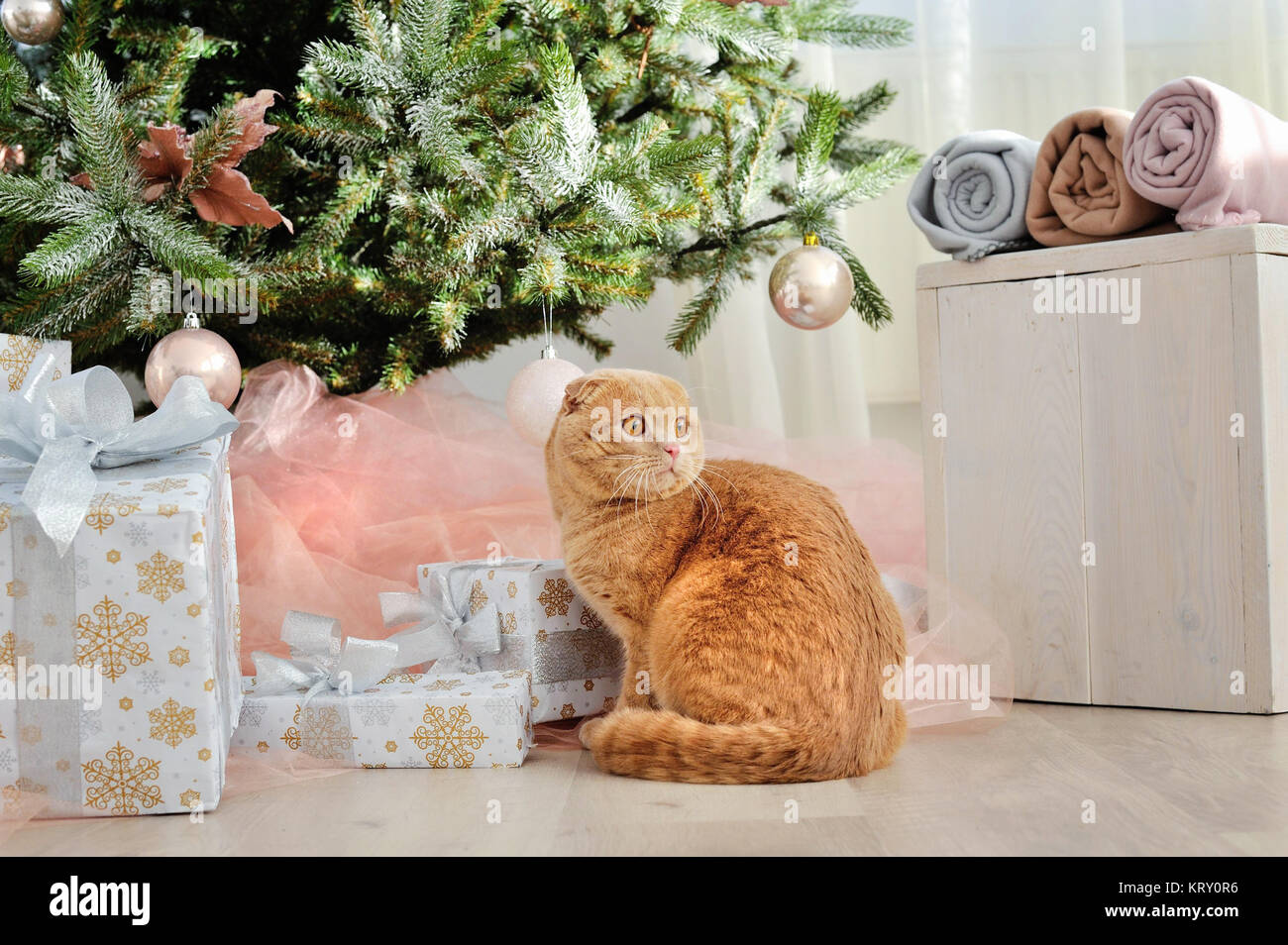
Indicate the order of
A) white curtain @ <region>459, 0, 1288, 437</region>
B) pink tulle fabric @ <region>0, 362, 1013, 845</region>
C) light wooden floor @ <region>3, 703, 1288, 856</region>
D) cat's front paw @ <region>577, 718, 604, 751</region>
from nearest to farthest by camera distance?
light wooden floor @ <region>3, 703, 1288, 856</region>
cat's front paw @ <region>577, 718, 604, 751</region>
pink tulle fabric @ <region>0, 362, 1013, 845</region>
white curtain @ <region>459, 0, 1288, 437</region>

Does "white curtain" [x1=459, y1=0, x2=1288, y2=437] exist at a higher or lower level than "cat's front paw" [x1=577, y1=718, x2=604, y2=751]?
higher

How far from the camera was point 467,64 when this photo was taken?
1211mm

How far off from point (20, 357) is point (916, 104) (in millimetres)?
1682

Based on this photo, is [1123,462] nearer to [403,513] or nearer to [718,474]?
[718,474]

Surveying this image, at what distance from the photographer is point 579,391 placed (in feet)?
3.42

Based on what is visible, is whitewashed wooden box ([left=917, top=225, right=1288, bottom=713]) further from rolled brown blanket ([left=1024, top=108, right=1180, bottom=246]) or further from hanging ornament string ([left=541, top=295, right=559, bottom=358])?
hanging ornament string ([left=541, top=295, right=559, bottom=358])

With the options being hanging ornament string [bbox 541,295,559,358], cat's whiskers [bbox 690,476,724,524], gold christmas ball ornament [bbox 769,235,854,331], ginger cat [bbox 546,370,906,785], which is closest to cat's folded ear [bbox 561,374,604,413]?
ginger cat [bbox 546,370,906,785]

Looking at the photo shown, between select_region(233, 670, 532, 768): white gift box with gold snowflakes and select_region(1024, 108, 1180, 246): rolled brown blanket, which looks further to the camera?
select_region(1024, 108, 1180, 246): rolled brown blanket

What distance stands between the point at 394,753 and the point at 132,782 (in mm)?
233

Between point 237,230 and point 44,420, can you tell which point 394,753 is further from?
point 237,230

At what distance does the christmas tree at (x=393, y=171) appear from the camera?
1.15 metres

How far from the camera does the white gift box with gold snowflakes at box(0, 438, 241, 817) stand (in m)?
0.85

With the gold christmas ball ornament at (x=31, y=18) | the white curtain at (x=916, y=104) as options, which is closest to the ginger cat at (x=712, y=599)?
the gold christmas ball ornament at (x=31, y=18)

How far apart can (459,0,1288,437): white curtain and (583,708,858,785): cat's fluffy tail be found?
1101 mm
